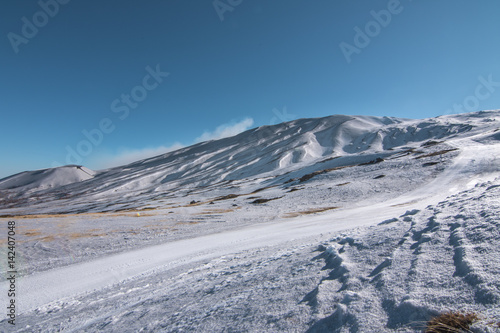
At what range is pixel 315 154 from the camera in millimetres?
165250

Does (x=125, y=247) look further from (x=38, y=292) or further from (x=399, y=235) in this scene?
(x=399, y=235)

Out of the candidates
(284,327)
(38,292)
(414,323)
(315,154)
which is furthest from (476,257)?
(315,154)

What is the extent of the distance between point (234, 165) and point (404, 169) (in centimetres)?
12635

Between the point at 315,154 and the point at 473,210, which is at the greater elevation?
the point at 315,154

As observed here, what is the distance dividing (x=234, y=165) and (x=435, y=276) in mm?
165862

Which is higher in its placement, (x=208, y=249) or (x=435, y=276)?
(x=435, y=276)

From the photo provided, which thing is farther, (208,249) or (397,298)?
(208,249)

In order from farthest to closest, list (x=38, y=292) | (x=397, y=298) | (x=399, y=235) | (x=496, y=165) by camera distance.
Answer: (x=496, y=165), (x=38, y=292), (x=399, y=235), (x=397, y=298)

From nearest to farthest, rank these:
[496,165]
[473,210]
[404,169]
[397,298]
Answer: [397,298] < [473,210] < [496,165] < [404,169]

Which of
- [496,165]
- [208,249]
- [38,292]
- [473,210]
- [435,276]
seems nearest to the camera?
[435,276]

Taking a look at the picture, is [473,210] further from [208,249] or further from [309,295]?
[208,249]

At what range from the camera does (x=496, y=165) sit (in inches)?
1618

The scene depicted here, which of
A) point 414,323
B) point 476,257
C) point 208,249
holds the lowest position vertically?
point 208,249

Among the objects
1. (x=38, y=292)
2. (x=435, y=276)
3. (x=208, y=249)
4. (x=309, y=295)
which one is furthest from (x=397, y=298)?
(x=38, y=292)
